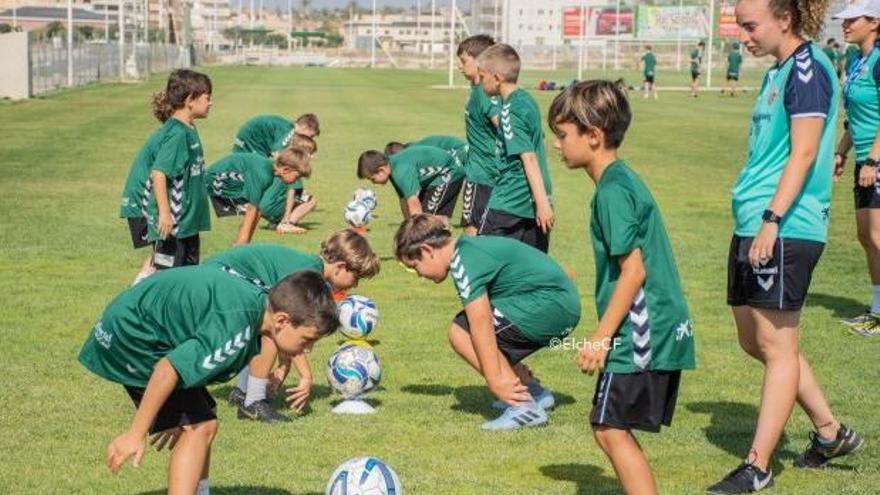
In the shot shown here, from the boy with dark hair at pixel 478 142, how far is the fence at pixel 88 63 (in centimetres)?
3623

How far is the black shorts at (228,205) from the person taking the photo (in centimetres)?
1360

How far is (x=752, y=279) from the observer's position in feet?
20.9

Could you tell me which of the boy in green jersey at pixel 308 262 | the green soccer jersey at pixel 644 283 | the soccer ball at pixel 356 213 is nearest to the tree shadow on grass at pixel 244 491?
the boy in green jersey at pixel 308 262

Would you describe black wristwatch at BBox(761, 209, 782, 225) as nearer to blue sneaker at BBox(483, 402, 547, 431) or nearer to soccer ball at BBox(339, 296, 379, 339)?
blue sneaker at BBox(483, 402, 547, 431)

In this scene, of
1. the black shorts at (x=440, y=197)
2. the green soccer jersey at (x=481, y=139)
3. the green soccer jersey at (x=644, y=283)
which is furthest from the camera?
the black shorts at (x=440, y=197)

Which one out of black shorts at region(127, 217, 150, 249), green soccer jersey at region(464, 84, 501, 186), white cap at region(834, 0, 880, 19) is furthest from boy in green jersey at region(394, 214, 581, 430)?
black shorts at region(127, 217, 150, 249)

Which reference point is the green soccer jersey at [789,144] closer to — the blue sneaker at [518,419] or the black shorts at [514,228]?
the blue sneaker at [518,419]

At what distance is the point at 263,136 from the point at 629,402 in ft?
39.9

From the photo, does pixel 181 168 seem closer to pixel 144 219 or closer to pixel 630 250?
pixel 144 219

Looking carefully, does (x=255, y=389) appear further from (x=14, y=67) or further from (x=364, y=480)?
(x=14, y=67)

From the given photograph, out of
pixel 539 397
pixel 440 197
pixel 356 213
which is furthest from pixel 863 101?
pixel 356 213

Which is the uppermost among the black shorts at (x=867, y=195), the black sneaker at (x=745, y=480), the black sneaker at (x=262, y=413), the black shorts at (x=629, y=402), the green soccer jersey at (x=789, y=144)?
the green soccer jersey at (x=789, y=144)

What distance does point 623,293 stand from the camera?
540 centimetres

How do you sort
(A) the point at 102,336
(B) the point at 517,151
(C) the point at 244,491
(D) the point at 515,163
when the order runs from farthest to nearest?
(D) the point at 515,163 < (B) the point at 517,151 < (C) the point at 244,491 < (A) the point at 102,336
